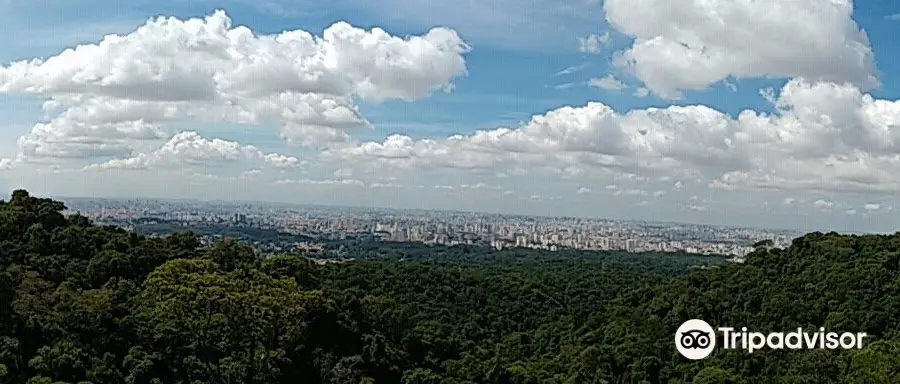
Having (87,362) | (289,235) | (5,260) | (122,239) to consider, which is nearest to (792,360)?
(87,362)

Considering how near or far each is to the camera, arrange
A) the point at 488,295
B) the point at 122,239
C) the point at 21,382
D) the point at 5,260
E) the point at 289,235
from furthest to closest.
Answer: the point at 289,235 → the point at 488,295 → the point at 122,239 → the point at 5,260 → the point at 21,382

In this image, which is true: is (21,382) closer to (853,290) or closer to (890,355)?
(890,355)

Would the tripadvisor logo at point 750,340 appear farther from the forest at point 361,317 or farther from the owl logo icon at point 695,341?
the forest at point 361,317

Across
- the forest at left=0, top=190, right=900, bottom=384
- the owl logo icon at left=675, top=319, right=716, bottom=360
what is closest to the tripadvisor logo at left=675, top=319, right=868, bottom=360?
the owl logo icon at left=675, top=319, right=716, bottom=360

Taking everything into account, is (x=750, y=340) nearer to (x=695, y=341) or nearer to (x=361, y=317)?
(x=695, y=341)

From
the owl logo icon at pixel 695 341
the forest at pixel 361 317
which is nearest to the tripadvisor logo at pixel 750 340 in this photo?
the owl logo icon at pixel 695 341

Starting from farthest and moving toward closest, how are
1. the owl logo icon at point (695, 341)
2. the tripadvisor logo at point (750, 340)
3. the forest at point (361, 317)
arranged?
the owl logo icon at point (695, 341) < the tripadvisor logo at point (750, 340) < the forest at point (361, 317)

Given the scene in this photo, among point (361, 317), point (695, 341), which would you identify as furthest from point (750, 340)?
point (361, 317)
